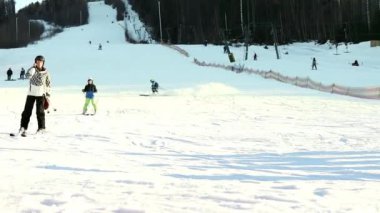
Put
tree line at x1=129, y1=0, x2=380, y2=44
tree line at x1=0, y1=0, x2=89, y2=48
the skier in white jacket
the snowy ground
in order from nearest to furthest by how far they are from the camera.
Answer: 1. the snowy ground
2. the skier in white jacket
3. tree line at x1=129, y1=0, x2=380, y2=44
4. tree line at x1=0, y1=0, x2=89, y2=48

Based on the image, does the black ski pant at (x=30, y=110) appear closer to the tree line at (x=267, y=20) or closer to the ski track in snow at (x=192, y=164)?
the ski track in snow at (x=192, y=164)

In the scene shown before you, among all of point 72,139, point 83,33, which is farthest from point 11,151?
point 83,33

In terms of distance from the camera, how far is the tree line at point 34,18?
9866 cm

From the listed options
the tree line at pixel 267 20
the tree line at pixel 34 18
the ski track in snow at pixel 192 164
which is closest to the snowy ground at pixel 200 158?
the ski track in snow at pixel 192 164

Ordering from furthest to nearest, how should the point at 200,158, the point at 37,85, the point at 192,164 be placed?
the point at 37,85, the point at 200,158, the point at 192,164

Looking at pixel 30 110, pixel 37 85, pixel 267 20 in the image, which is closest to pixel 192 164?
pixel 30 110

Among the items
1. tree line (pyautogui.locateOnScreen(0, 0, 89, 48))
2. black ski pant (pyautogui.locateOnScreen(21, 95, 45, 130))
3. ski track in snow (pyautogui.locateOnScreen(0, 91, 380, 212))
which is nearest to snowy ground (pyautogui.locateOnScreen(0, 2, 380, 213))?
ski track in snow (pyautogui.locateOnScreen(0, 91, 380, 212))

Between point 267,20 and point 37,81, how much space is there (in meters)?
94.9

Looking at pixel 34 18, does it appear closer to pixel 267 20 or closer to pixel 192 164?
pixel 267 20

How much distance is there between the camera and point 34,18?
176 meters

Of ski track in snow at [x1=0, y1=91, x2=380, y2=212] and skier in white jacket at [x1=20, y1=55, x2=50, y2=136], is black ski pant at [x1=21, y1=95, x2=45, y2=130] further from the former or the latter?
ski track in snow at [x1=0, y1=91, x2=380, y2=212]

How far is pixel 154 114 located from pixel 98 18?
143324 mm

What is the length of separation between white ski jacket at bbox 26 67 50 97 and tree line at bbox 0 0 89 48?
7737 cm

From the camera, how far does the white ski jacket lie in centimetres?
1111
